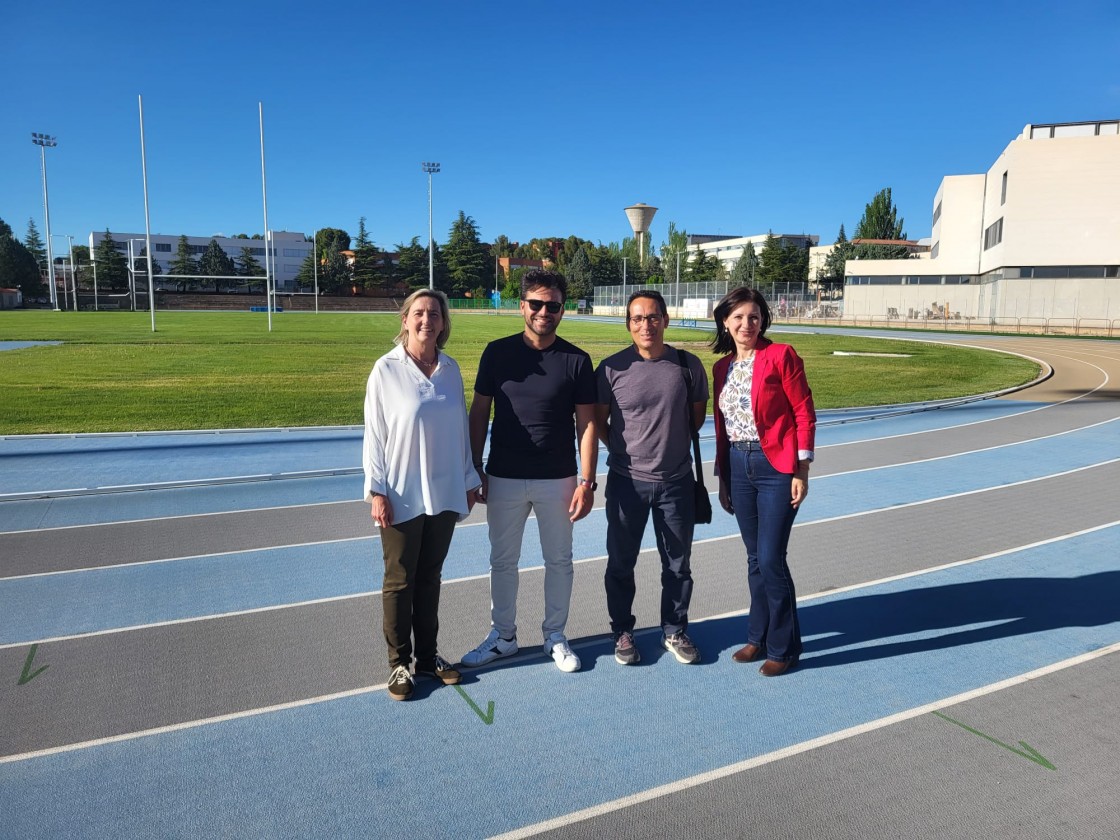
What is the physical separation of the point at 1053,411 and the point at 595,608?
1308 centimetres

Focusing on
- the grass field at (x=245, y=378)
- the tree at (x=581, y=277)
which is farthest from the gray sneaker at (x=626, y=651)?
the tree at (x=581, y=277)

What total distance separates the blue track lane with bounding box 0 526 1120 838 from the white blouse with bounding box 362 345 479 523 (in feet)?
3.31

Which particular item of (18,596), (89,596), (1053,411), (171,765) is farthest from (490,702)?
(1053,411)

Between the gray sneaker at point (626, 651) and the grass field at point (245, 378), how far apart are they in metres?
8.88

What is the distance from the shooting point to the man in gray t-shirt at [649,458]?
155 inches

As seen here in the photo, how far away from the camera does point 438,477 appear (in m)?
3.68

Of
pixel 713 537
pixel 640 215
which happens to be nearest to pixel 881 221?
pixel 640 215

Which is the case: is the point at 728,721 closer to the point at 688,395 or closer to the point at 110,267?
the point at 688,395

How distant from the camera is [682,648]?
411 cm

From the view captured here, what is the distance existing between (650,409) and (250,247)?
354 ft

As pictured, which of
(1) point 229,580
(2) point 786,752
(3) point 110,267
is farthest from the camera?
(3) point 110,267

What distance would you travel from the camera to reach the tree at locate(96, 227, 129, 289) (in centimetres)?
8519

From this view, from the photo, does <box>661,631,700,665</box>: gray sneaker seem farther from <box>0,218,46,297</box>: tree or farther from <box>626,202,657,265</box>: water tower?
<box>0,218,46,297</box>: tree

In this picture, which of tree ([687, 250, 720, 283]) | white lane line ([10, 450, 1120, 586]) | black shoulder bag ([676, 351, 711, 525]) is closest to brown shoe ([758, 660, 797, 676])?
black shoulder bag ([676, 351, 711, 525])
